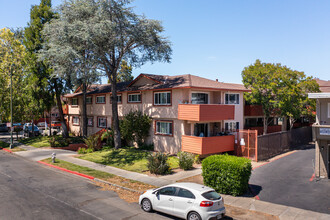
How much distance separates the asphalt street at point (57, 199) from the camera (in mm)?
11461

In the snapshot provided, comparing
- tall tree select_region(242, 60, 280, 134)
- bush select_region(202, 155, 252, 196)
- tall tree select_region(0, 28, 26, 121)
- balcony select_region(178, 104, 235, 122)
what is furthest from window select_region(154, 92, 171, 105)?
tall tree select_region(0, 28, 26, 121)

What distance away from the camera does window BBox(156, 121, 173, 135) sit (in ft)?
84.4

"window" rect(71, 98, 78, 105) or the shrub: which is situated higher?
"window" rect(71, 98, 78, 105)

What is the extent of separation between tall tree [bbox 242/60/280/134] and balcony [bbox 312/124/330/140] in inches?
450

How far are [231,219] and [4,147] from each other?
3246 cm

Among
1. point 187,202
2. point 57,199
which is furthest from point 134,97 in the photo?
point 187,202

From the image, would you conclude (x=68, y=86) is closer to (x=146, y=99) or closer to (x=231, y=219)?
(x=146, y=99)

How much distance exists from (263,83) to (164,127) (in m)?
12.2

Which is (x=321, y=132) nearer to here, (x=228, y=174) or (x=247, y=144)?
(x=228, y=174)

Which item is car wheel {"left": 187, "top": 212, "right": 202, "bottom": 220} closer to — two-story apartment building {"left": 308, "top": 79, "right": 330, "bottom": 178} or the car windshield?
the car windshield

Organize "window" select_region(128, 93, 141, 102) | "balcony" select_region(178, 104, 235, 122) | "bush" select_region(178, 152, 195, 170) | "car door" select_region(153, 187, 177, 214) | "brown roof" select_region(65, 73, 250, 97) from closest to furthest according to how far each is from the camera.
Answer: "car door" select_region(153, 187, 177, 214) → "bush" select_region(178, 152, 195, 170) → "balcony" select_region(178, 104, 235, 122) → "brown roof" select_region(65, 73, 250, 97) → "window" select_region(128, 93, 141, 102)

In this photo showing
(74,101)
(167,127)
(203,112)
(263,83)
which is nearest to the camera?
(203,112)

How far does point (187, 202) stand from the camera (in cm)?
1077

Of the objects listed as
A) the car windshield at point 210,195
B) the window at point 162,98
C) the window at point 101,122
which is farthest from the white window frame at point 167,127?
the car windshield at point 210,195
